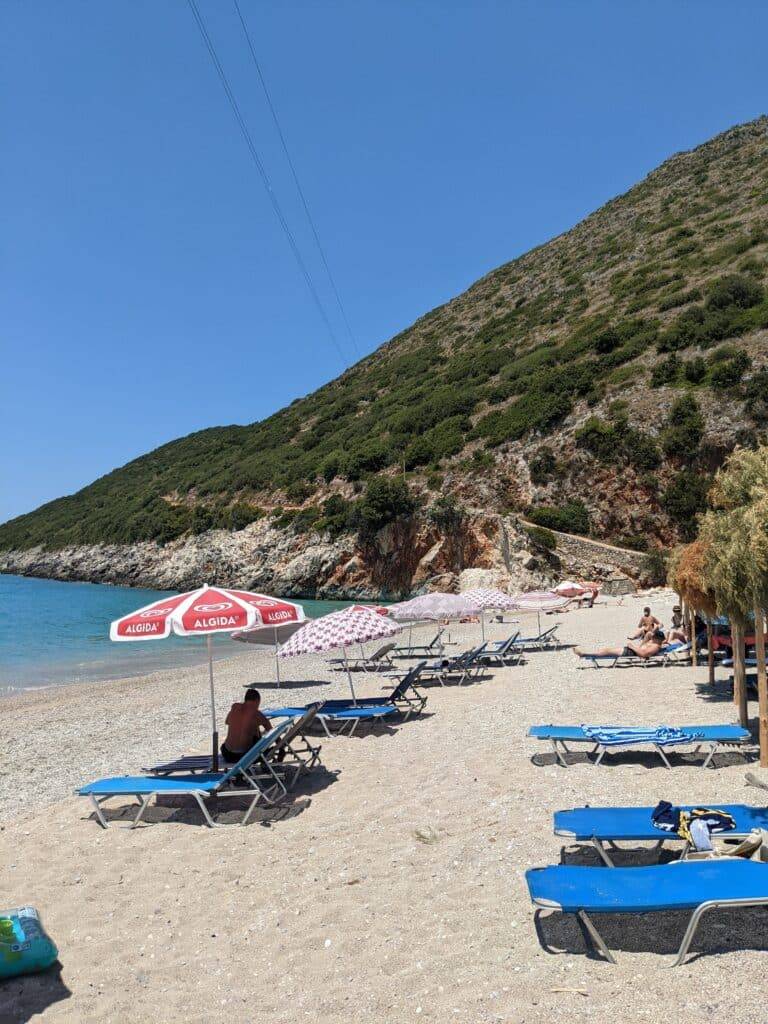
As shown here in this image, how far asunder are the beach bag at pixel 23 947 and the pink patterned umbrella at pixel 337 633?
198 inches

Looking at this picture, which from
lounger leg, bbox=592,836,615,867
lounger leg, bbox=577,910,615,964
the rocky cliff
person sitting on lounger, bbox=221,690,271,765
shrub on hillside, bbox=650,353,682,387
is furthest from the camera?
shrub on hillside, bbox=650,353,682,387

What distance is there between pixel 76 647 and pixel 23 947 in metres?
24.0

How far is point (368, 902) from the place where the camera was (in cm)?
450

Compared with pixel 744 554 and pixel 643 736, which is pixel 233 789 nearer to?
pixel 643 736

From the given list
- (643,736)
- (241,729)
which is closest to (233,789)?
(241,729)

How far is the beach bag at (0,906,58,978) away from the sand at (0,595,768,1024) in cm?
8

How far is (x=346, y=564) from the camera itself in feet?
148

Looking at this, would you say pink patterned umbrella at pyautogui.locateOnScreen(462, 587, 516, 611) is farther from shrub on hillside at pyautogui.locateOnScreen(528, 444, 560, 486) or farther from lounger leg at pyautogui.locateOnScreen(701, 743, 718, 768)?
shrub on hillside at pyautogui.locateOnScreen(528, 444, 560, 486)

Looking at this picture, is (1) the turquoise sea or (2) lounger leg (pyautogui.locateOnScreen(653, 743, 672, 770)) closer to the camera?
(2) lounger leg (pyautogui.locateOnScreen(653, 743, 672, 770))

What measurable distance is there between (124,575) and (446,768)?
198 feet

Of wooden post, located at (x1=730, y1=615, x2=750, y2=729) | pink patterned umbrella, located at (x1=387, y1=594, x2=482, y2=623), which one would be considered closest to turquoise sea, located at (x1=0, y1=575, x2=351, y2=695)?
pink patterned umbrella, located at (x1=387, y1=594, x2=482, y2=623)

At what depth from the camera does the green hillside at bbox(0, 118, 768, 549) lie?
3972 centimetres

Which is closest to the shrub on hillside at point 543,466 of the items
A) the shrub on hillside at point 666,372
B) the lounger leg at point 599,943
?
the shrub on hillside at point 666,372

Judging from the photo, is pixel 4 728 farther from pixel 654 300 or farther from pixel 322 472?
pixel 654 300
